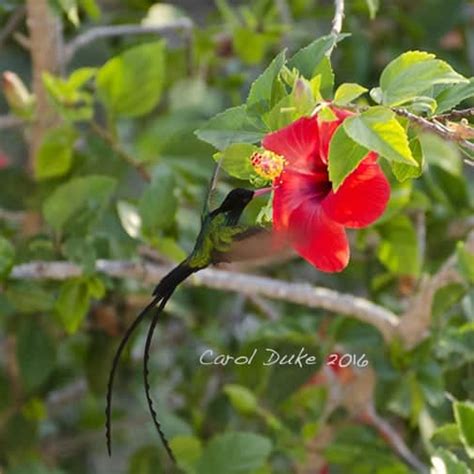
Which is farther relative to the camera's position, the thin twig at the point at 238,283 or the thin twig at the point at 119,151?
the thin twig at the point at 119,151

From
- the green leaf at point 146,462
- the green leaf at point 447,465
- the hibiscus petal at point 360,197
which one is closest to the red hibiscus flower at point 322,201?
the hibiscus petal at point 360,197

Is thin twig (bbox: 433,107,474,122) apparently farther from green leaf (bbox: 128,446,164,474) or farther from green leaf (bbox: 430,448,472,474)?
green leaf (bbox: 128,446,164,474)

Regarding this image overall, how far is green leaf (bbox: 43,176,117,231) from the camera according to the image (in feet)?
3.59

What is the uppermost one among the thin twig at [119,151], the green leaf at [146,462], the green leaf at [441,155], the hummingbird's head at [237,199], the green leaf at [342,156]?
the green leaf at [342,156]

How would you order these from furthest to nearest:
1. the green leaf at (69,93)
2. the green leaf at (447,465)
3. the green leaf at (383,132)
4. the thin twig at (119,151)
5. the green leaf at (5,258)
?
the thin twig at (119,151)
the green leaf at (69,93)
the green leaf at (5,258)
the green leaf at (447,465)
the green leaf at (383,132)

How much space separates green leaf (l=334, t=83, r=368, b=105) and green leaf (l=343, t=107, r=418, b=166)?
0.7 inches

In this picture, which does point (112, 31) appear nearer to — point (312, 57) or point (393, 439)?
point (393, 439)

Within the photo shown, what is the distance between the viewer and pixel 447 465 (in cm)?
82

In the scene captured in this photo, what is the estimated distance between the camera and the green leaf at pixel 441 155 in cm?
126

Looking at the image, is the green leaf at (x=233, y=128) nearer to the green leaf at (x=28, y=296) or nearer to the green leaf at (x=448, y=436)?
the green leaf at (x=448, y=436)

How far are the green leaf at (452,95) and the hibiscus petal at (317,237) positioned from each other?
9 centimetres

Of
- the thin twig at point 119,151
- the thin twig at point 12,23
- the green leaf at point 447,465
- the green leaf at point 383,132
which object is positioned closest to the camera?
the green leaf at point 383,132

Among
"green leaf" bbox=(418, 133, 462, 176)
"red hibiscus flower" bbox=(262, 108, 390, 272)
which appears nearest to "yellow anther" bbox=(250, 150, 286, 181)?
"red hibiscus flower" bbox=(262, 108, 390, 272)

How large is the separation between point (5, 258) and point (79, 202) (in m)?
0.12
